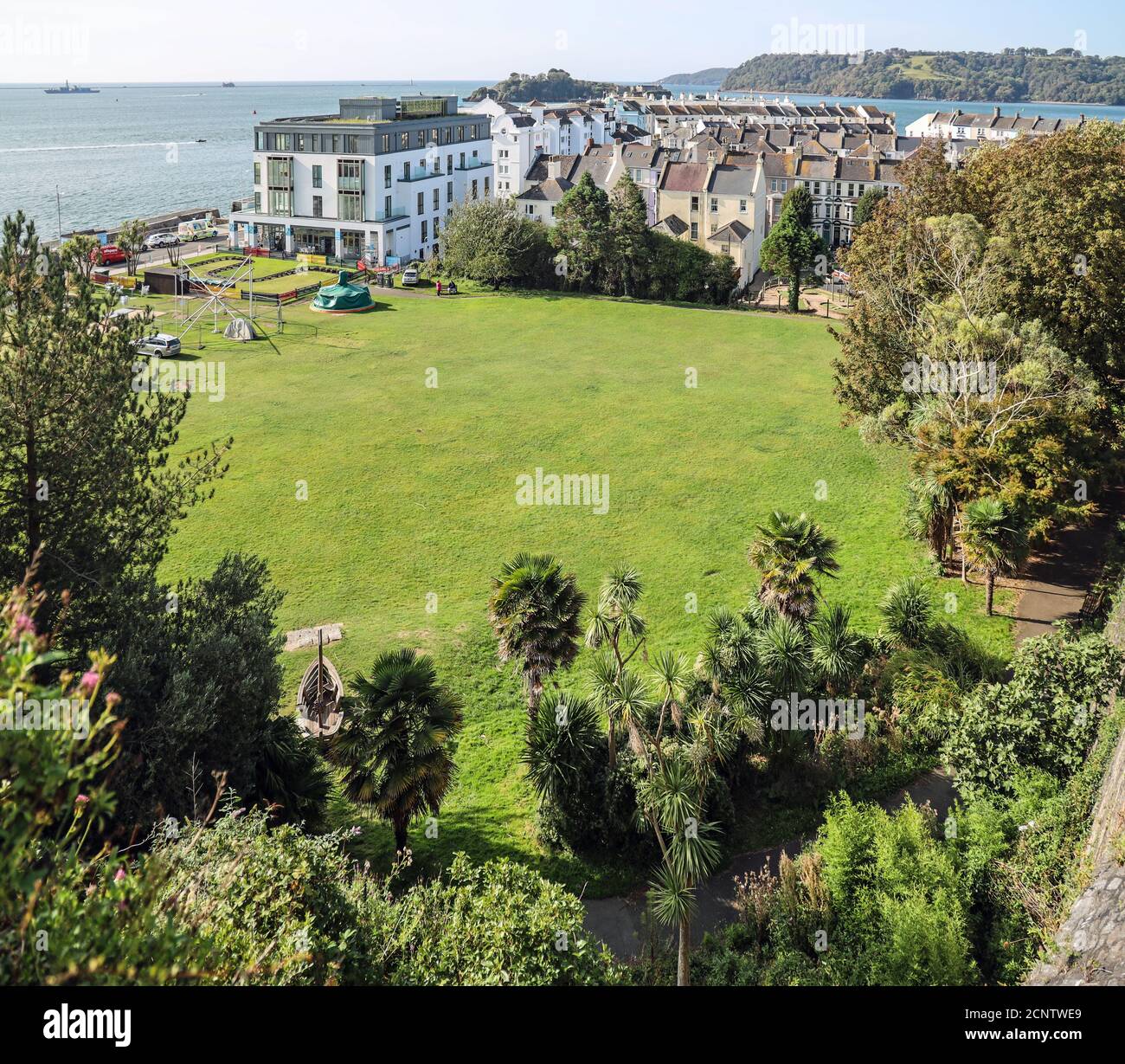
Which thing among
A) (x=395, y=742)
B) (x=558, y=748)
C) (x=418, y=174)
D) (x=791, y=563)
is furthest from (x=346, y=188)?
(x=395, y=742)

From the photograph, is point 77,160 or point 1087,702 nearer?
point 1087,702

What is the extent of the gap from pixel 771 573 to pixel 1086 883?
413 inches

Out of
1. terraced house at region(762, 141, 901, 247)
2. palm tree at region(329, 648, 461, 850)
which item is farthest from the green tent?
Answer: palm tree at region(329, 648, 461, 850)

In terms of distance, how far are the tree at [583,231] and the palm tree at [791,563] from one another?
5052 cm

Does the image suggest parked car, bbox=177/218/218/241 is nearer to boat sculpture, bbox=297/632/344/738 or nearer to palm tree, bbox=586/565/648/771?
boat sculpture, bbox=297/632/344/738

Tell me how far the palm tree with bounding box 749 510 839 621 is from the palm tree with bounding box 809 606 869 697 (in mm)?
596

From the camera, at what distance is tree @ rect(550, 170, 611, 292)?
7050 cm

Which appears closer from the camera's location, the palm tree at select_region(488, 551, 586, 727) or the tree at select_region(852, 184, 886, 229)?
the palm tree at select_region(488, 551, 586, 727)

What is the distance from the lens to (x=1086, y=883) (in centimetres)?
1427

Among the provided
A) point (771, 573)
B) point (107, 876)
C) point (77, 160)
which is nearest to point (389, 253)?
point (771, 573)

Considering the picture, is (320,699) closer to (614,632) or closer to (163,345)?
(614,632)

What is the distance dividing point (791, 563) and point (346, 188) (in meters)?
66.2

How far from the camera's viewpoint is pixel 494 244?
235ft
